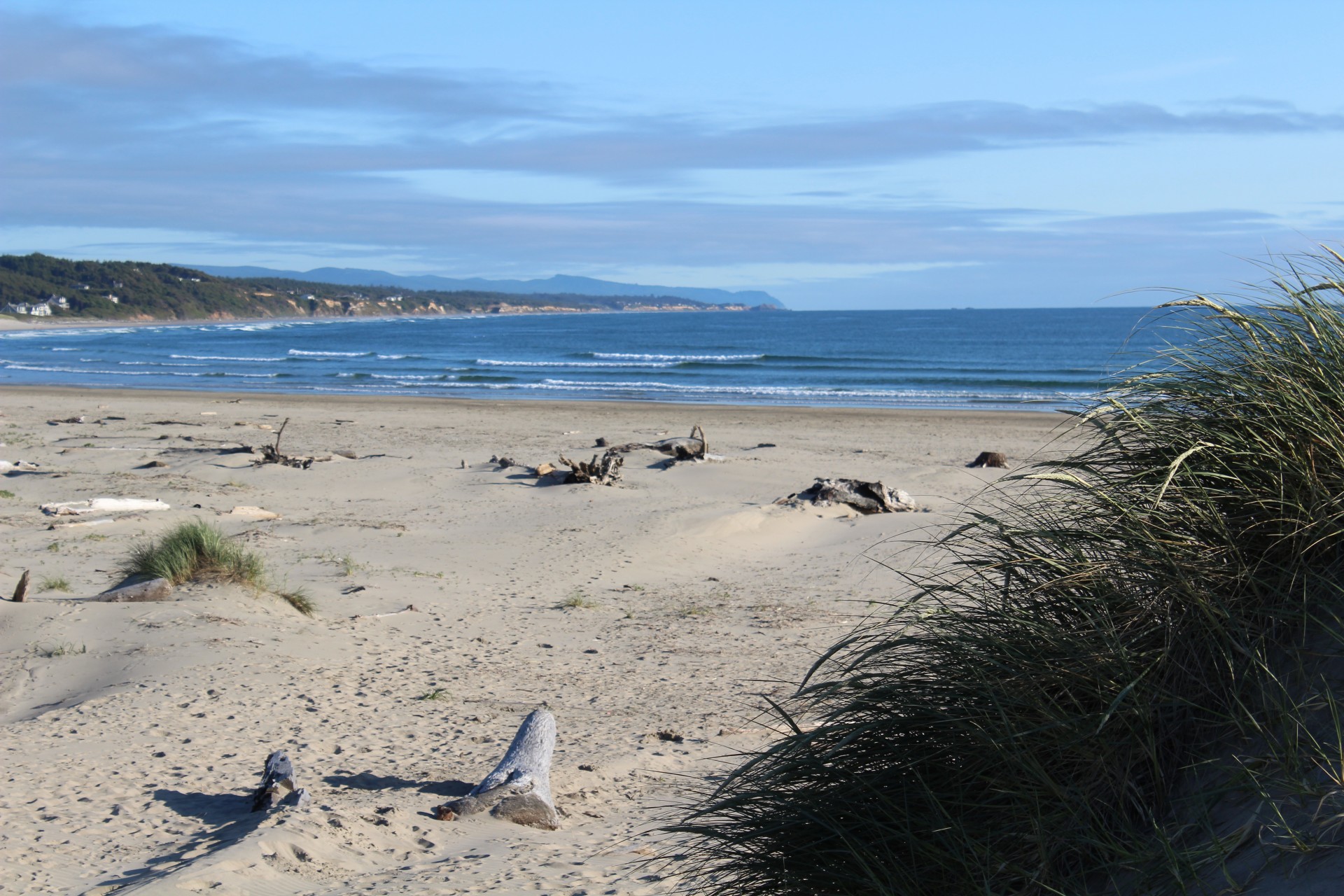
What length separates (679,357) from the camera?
A: 202 feet

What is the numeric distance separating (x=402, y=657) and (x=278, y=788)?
2598mm

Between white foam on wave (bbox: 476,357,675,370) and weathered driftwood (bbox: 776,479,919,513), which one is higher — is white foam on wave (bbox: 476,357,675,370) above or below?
above

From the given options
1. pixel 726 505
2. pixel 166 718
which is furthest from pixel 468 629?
pixel 726 505

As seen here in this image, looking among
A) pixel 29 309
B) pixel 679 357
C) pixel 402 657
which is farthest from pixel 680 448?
pixel 29 309

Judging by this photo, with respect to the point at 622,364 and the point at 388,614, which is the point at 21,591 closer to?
the point at 388,614

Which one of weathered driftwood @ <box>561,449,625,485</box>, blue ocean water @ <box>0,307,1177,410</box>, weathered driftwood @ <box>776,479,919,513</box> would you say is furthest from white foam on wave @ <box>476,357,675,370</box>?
weathered driftwood @ <box>776,479,919,513</box>

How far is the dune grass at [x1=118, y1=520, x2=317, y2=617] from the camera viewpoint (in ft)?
26.6

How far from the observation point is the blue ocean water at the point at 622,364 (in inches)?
1452

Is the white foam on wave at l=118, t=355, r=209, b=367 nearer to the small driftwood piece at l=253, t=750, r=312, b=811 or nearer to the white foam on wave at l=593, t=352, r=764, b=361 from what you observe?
the white foam on wave at l=593, t=352, r=764, b=361

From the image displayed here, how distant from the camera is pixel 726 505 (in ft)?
41.2

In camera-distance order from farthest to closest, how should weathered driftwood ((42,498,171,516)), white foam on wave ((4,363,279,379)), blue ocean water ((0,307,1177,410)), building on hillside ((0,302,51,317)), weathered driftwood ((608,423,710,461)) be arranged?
building on hillside ((0,302,51,317)) < white foam on wave ((4,363,279,379)) < blue ocean water ((0,307,1177,410)) < weathered driftwood ((608,423,710,461)) < weathered driftwood ((42,498,171,516))

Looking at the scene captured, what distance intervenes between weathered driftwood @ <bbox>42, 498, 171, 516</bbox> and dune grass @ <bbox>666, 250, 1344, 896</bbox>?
418 inches

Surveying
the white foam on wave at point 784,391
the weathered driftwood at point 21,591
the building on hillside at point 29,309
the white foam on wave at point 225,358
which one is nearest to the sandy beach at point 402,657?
the weathered driftwood at point 21,591

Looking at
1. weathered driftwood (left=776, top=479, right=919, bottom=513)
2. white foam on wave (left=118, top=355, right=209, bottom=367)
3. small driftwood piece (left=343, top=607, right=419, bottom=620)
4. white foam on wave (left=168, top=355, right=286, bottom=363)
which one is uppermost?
white foam on wave (left=168, top=355, right=286, bottom=363)
